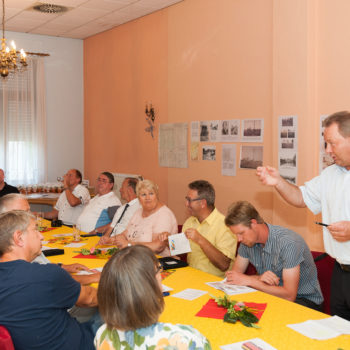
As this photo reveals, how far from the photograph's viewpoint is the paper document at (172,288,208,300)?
275 centimetres

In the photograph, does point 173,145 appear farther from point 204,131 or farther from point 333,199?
point 333,199

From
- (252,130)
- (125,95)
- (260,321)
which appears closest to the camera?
(260,321)

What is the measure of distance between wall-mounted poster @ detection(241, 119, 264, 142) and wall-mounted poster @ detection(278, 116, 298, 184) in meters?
0.40

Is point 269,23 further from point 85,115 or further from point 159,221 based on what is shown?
point 85,115

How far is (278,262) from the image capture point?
3021 mm

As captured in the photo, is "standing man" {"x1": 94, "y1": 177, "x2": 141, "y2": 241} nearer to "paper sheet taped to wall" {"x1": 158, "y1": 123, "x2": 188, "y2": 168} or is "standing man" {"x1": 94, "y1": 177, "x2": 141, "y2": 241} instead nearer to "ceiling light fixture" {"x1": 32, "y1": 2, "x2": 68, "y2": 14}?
"paper sheet taped to wall" {"x1": 158, "y1": 123, "x2": 188, "y2": 168}

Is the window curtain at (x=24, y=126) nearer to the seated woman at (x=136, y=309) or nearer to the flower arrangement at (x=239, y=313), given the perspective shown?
the flower arrangement at (x=239, y=313)

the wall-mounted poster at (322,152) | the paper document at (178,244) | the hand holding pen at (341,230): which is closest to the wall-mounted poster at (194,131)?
the wall-mounted poster at (322,152)

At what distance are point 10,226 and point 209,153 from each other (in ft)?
12.3

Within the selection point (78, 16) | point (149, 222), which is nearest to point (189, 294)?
point (149, 222)

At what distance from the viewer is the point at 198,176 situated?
6090mm

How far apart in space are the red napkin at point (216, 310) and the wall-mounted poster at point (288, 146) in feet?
7.52

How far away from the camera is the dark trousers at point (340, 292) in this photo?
274 cm

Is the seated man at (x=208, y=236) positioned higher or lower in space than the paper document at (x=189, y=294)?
higher
